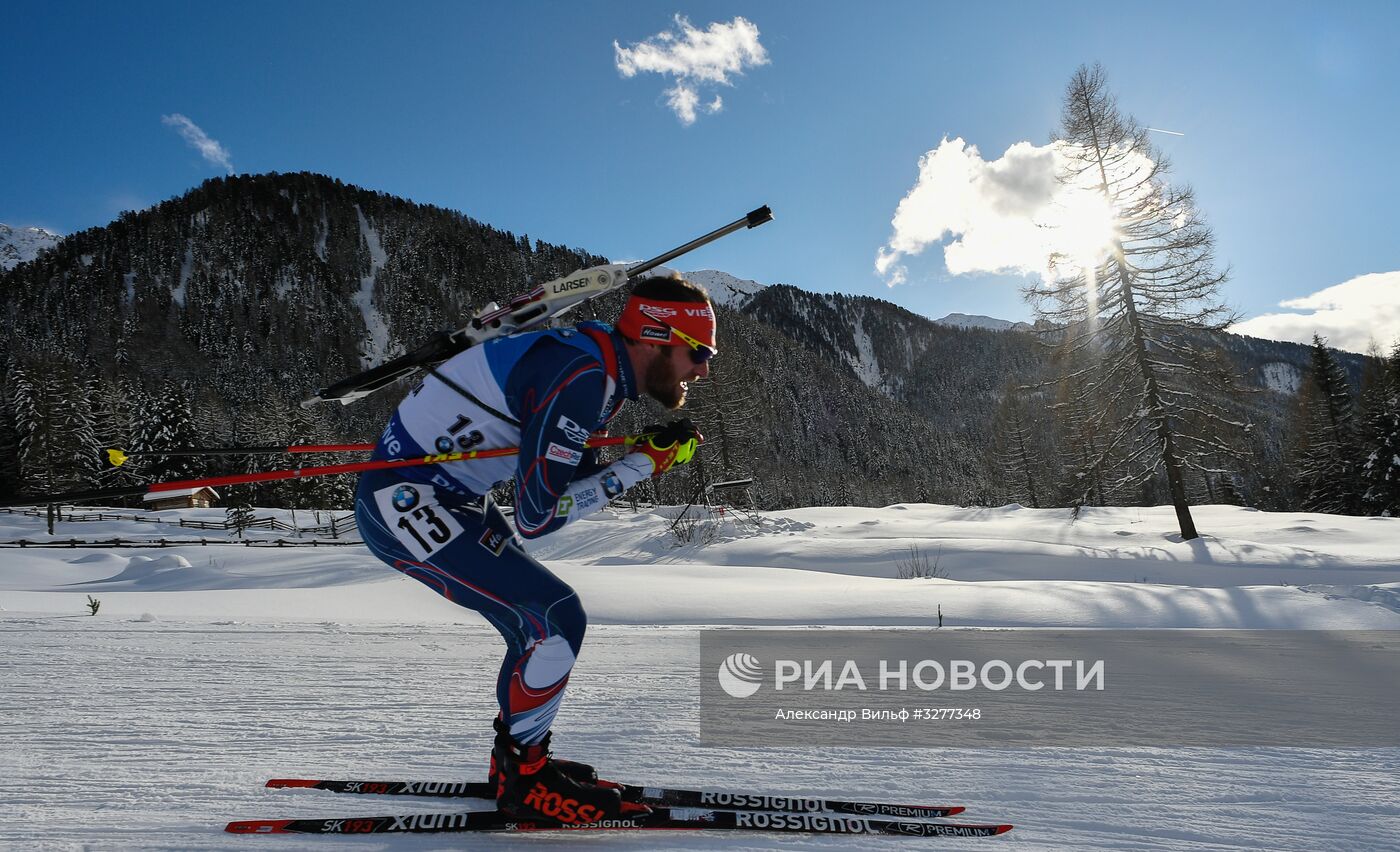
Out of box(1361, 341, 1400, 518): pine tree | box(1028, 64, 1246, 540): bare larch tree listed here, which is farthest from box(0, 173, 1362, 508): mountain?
box(1028, 64, 1246, 540): bare larch tree

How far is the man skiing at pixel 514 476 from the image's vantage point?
241 cm

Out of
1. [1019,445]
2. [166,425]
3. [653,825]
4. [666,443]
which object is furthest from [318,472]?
[166,425]

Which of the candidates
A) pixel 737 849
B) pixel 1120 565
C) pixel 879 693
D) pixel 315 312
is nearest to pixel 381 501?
pixel 737 849

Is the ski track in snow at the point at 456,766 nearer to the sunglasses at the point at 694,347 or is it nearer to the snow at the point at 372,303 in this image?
the sunglasses at the point at 694,347

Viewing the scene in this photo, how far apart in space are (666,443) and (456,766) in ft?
6.45

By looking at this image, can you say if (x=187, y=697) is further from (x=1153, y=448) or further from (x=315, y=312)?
(x=315, y=312)

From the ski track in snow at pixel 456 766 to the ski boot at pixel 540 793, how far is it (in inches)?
3.5

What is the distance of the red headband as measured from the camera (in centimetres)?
249

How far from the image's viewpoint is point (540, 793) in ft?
8.08

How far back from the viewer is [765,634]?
6234 mm

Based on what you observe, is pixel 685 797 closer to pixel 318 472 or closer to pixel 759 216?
pixel 318 472

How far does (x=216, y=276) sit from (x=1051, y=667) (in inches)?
7687

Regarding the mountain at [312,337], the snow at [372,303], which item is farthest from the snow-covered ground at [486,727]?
the snow at [372,303]

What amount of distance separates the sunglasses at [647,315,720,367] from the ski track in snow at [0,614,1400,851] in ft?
5.77
